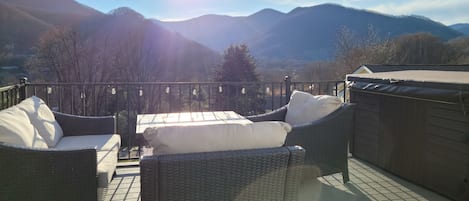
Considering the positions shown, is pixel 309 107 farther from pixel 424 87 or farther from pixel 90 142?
pixel 90 142

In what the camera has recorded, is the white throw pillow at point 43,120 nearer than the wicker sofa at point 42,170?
No

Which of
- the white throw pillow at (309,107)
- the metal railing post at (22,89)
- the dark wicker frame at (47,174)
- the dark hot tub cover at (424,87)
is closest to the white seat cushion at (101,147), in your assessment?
the dark wicker frame at (47,174)

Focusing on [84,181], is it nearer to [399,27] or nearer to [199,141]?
[199,141]

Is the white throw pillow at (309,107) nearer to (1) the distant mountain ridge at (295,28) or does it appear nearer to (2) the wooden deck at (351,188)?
(2) the wooden deck at (351,188)

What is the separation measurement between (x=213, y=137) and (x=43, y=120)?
1.93m

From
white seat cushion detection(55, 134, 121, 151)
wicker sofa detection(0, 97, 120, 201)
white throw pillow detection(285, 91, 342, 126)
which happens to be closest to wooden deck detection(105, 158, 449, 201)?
white seat cushion detection(55, 134, 121, 151)

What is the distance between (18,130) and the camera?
2189 millimetres

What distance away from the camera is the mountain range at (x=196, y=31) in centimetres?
1955

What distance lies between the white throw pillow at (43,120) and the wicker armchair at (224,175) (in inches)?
63.1

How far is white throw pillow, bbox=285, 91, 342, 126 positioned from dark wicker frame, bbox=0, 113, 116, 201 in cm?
193

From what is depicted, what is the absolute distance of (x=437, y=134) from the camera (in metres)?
2.89

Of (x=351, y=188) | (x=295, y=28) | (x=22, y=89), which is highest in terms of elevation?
(x=295, y=28)

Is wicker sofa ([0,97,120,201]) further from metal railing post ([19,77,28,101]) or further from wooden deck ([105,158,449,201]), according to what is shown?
metal railing post ([19,77,28,101])

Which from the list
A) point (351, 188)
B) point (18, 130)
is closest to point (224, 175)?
point (18, 130)
